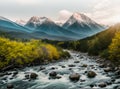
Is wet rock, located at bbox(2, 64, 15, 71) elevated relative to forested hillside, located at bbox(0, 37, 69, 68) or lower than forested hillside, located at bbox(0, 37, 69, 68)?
lower

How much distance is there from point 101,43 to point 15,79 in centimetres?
8510

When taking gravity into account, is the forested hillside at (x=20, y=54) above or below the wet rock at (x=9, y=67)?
above

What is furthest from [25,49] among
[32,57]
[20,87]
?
[20,87]

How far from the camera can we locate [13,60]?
7875cm

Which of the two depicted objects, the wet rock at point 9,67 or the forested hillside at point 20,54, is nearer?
the wet rock at point 9,67

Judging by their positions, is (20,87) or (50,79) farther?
(50,79)

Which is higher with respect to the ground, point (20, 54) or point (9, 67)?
point (20, 54)

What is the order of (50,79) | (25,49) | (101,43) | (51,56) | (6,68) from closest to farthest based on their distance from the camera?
(50,79) < (6,68) < (25,49) < (51,56) < (101,43)

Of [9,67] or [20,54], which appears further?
[20,54]

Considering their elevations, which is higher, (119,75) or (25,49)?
(25,49)

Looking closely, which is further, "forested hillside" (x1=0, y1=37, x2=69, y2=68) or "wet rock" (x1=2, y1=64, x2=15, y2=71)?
"forested hillside" (x1=0, y1=37, x2=69, y2=68)

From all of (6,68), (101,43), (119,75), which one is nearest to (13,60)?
(6,68)

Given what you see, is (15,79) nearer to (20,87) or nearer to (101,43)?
(20,87)

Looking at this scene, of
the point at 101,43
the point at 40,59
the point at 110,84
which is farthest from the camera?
the point at 101,43
